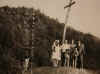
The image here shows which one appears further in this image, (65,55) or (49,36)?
(49,36)

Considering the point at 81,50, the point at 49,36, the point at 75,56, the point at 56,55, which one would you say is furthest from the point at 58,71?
the point at 49,36

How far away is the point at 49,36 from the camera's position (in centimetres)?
415

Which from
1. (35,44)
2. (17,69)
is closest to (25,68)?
(17,69)

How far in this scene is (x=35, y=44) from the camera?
4.09m

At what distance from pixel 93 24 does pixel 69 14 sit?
508 mm

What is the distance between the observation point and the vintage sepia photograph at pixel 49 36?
12.9ft

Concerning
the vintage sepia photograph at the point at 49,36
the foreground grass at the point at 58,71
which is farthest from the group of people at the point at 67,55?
the foreground grass at the point at 58,71

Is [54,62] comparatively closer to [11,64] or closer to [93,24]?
[11,64]

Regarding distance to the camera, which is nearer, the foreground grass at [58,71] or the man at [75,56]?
the foreground grass at [58,71]

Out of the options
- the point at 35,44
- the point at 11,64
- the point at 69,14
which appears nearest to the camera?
the point at 11,64

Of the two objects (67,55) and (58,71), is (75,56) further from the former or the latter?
(58,71)

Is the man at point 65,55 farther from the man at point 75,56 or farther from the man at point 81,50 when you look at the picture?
the man at point 81,50

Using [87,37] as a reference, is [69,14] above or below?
above

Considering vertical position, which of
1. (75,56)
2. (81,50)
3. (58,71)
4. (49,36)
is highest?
(49,36)
